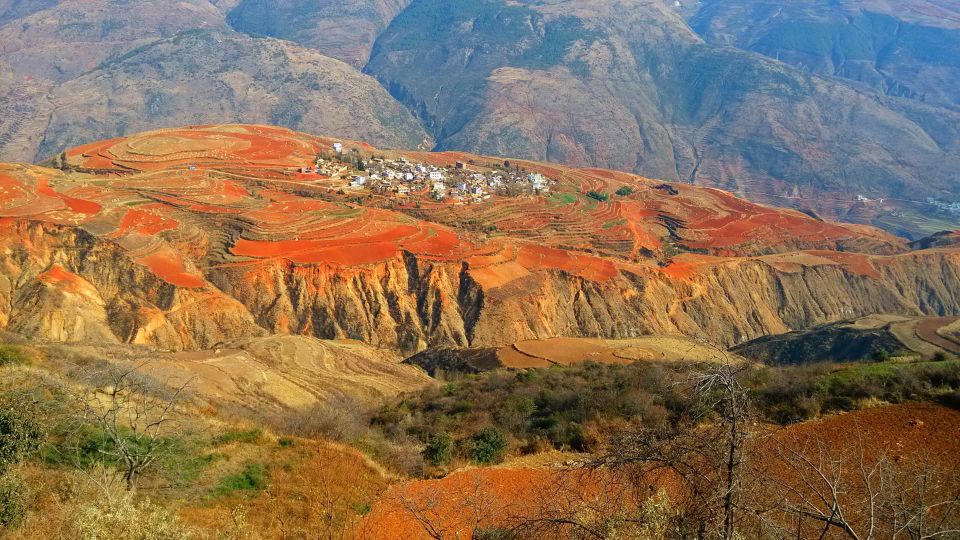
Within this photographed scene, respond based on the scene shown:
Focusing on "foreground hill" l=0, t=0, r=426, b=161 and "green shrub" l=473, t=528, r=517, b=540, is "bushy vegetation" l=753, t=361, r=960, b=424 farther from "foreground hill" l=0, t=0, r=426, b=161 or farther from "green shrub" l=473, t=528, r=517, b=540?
"foreground hill" l=0, t=0, r=426, b=161

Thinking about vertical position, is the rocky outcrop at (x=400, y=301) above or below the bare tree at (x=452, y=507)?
below

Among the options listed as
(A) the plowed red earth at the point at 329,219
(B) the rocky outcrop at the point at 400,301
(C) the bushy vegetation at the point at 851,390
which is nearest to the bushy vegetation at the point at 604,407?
(C) the bushy vegetation at the point at 851,390

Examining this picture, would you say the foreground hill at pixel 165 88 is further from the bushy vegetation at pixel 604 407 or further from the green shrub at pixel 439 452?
the green shrub at pixel 439 452

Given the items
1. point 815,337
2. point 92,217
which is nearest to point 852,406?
point 815,337

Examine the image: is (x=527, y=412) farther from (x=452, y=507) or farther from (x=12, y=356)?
(x=12, y=356)

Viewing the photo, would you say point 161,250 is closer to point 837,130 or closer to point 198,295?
point 198,295

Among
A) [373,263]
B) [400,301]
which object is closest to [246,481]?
[400,301]
